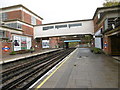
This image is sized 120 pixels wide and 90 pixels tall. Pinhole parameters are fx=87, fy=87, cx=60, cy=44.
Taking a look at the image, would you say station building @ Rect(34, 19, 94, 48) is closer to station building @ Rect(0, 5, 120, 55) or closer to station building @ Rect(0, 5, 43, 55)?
station building @ Rect(0, 5, 120, 55)

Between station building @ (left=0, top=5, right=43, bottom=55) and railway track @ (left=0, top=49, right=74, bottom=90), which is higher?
station building @ (left=0, top=5, right=43, bottom=55)

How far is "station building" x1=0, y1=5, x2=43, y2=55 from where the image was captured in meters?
18.9

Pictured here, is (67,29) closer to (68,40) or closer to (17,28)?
(17,28)

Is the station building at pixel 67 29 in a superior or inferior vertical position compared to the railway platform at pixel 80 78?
superior

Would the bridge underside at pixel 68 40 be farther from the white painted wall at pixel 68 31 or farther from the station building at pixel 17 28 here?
the station building at pixel 17 28

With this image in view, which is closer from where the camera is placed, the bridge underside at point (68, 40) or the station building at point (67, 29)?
the station building at point (67, 29)

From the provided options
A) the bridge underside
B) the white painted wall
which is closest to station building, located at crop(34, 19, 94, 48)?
the white painted wall

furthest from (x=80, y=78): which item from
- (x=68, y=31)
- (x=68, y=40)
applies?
(x=68, y=40)

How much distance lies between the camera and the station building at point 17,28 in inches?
745

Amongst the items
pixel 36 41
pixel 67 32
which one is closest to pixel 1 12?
pixel 36 41

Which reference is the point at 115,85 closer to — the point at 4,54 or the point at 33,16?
the point at 4,54

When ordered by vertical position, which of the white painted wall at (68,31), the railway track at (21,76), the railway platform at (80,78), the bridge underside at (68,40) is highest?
the white painted wall at (68,31)

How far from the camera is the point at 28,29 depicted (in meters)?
28.1

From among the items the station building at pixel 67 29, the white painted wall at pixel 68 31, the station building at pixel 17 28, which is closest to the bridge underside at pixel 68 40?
the white painted wall at pixel 68 31
